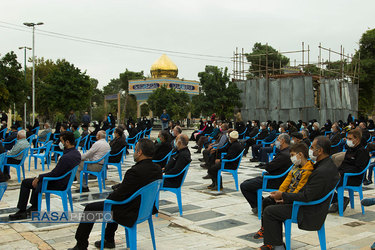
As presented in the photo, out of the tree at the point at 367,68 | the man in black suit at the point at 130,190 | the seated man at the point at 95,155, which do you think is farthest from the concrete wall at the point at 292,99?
the man in black suit at the point at 130,190

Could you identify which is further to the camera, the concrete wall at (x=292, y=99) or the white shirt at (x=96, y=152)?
the concrete wall at (x=292, y=99)

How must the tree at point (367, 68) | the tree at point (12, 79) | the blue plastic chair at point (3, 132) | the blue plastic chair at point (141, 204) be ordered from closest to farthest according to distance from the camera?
the blue plastic chair at point (141, 204) < the blue plastic chair at point (3, 132) < the tree at point (12, 79) < the tree at point (367, 68)

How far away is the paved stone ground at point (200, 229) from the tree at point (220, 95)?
18.8 m

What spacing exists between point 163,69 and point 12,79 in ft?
90.0

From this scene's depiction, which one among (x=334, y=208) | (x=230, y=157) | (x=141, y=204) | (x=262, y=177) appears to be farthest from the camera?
(x=230, y=157)

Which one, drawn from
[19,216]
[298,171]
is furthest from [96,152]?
[298,171]

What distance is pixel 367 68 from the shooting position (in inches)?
1272

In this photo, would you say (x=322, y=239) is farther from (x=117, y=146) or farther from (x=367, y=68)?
(x=367, y=68)

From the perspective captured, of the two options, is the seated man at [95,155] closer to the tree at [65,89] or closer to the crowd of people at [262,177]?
Result: the crowd of people at [262,177]

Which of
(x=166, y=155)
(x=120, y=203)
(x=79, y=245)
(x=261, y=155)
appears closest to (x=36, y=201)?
(x=79, y=245)

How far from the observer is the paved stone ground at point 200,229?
14.4 ft

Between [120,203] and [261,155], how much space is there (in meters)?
8.14

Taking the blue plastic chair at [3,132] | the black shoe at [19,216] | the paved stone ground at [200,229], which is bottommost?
the paved stone ground at [200,229]

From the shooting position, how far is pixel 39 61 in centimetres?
4141
